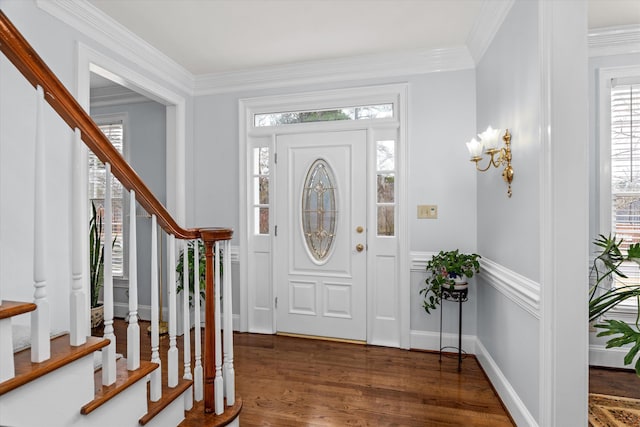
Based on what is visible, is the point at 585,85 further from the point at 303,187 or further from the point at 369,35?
the point at 303,187

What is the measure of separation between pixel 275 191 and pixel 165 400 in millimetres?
2186

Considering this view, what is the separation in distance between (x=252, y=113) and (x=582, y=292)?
3.06 metres

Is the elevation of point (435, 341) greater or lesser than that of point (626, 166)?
lesser

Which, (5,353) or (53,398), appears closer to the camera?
(5,353)

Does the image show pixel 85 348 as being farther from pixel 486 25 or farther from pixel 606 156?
pixel 606 156

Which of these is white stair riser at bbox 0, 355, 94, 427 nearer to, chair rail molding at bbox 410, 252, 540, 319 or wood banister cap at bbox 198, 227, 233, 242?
wood banister cap at bbox 198, 227, 233, 242

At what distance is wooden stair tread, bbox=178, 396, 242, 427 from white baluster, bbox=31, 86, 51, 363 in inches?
33.2

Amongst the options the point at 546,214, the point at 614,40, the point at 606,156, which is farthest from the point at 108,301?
the point at 614,40

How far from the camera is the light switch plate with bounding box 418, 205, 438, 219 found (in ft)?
10.1

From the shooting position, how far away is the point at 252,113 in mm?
3578

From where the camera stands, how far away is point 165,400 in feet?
5.27

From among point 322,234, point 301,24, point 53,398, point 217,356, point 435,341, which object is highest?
point 301,24

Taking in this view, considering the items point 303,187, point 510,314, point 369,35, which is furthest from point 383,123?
point 510,314

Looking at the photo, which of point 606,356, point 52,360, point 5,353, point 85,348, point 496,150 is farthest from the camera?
point 606,356
